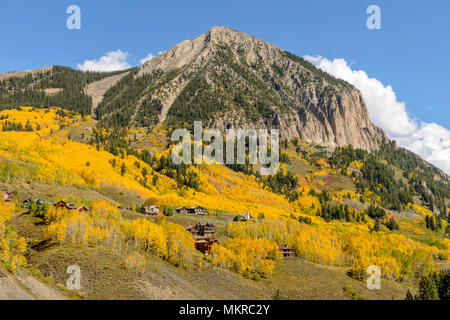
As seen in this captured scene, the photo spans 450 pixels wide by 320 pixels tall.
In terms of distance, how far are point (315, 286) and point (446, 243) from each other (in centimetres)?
11807

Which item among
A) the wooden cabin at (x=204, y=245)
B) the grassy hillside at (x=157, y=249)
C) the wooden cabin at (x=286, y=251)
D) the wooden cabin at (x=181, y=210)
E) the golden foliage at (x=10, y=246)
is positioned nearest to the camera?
Result: the golden foliage at (x=10, y=246)

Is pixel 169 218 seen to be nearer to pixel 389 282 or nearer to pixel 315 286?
pixel 315 286

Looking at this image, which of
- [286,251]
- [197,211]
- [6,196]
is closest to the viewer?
[6,196]
